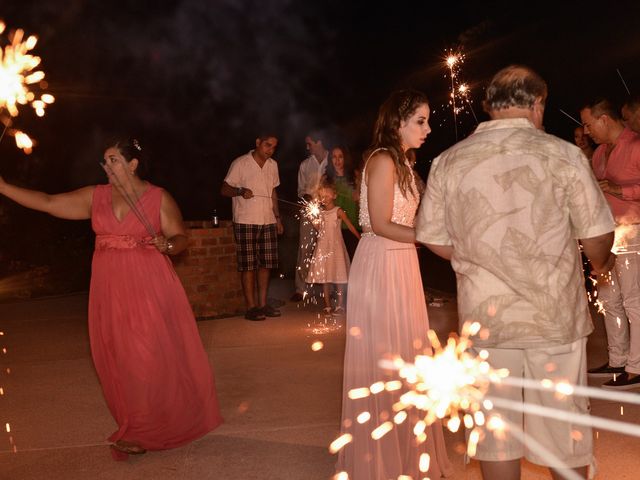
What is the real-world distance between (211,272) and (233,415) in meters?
4.27

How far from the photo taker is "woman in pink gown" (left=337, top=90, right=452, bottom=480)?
11.7ft

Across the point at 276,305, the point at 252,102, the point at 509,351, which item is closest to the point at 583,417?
the point at 509,351

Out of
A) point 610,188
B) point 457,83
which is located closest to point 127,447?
point 610,188

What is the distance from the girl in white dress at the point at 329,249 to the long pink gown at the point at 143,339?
4155mm

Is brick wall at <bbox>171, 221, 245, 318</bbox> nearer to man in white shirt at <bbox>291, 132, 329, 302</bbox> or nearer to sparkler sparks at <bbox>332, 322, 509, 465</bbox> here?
man in white shirt at <bbox>291, 132, 329, 302</bbox>

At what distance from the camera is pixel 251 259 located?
28.8 feet

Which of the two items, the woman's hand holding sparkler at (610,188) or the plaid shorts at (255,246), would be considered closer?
the woman's hand holding sparkler at (610,188)

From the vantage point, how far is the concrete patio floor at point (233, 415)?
4.04m

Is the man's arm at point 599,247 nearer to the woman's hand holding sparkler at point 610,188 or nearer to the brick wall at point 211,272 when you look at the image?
the woman's hand holding sparkler at point 610,188

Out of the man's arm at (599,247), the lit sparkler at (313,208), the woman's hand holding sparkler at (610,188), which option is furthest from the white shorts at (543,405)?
the lit sparkler at (313,208)

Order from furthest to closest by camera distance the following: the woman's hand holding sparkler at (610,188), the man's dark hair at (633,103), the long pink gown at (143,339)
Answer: the man's dark hair at (633,103) < the woman's hand holding sparkler at (610,188) < the long pink gown at (143,339)

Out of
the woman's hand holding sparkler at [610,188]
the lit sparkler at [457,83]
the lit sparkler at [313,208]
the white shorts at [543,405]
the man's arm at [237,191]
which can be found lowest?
the white shorts at [543,405]

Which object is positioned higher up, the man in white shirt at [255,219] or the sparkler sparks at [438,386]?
the man in white shirt at [255,219]

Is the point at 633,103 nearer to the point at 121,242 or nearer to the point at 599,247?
the point at 599,247
